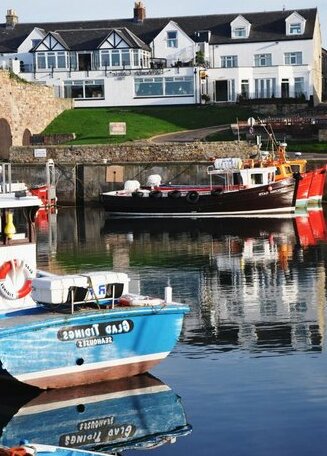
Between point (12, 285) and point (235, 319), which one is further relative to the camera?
point (235, 319)

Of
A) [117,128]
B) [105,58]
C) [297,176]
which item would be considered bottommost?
[297,176]

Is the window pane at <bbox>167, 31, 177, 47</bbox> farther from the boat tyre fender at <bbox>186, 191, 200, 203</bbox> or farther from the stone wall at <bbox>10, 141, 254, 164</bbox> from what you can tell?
the boat tyre fender at <bbox>186, 191, 200, 203</bbox>

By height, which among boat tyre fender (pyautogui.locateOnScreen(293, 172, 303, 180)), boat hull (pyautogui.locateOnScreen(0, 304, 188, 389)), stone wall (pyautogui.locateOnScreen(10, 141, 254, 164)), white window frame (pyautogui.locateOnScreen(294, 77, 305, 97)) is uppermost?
white window frame (pyautogui.locateOnScreen(294, 77, 305, 97))

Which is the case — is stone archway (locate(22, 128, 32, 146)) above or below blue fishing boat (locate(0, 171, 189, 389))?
above

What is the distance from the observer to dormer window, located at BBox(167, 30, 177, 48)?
7756cm

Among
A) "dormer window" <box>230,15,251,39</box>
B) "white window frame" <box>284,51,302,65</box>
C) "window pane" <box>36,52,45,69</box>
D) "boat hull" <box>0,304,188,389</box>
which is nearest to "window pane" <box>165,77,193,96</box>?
"dormer window" <box>230,15,251,39</box>

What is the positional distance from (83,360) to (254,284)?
11.1 metres

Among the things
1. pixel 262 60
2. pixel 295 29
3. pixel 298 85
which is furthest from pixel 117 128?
pixel 295 29

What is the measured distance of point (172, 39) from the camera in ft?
254

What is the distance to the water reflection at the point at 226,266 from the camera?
20484 millimetres

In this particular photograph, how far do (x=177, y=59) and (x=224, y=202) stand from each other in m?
31.6

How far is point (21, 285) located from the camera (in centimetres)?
1789

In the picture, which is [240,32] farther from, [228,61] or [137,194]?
[137,194]

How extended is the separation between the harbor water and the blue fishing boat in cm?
99
